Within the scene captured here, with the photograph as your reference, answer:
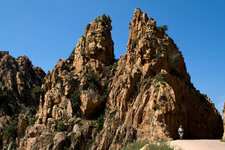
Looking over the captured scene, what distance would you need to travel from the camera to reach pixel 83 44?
55062 mm

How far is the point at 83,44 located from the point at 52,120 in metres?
17.8

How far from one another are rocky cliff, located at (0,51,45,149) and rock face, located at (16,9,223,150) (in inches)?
488

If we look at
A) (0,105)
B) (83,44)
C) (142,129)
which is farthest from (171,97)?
(0,105)

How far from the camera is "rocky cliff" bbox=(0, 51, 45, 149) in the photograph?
5875cm

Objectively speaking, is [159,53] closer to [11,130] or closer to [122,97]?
[122,97]

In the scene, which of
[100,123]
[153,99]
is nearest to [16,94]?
[100,123]

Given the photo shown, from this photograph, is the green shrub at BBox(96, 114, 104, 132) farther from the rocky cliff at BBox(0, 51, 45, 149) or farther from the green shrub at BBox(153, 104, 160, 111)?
A: the rocky cliff at BBox(0, 51, 45, 149)

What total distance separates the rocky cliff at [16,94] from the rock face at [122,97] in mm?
12395

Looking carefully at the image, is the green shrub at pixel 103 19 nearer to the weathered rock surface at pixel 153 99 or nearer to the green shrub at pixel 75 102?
the weathered rock surface at pixel 153 99

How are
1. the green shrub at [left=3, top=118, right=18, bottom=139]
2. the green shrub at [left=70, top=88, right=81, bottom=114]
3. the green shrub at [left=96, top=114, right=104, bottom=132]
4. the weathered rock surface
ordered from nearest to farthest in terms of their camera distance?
the weathered rock surface → the green shrub at [left=96, top=114, right=104, bottom=132] → the green shrub at [left=70, top=88, right=81, bottom=114] → the green shrub at [left=3, top=118, right=18, bottom=139]

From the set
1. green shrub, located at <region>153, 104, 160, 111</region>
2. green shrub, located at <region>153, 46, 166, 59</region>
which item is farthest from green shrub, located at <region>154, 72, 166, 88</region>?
green shrub, located at <region>153, 104, 160, 111</region>

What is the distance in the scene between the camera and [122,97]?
39000 mm

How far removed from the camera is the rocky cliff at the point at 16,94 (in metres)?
58.8

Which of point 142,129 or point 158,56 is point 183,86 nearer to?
point 158,56
